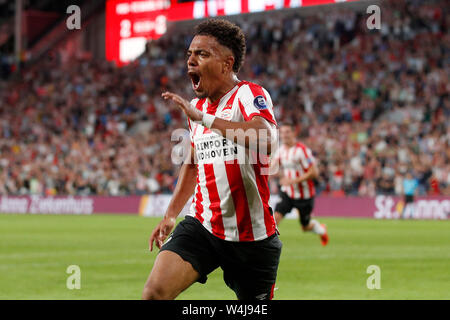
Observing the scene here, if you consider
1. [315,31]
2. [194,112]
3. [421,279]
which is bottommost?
[421,279]

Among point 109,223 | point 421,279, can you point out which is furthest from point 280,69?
point 421,279

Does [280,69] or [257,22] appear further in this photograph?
[257,22]

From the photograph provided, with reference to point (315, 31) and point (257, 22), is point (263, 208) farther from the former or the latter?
point (257, 22)

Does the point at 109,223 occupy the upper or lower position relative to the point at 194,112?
lower

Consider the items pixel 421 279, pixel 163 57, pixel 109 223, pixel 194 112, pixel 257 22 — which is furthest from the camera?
pixel 163 57

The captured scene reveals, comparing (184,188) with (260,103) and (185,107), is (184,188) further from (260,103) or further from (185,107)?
(185,107)

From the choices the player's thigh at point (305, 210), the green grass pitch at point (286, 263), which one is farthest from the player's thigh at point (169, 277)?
the player's thigh at point (305, 210)

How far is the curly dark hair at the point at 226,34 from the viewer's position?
5629 mm

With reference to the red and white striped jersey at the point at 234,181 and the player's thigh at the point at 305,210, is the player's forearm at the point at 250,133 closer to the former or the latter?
the red and white striped jersey at the point at 234,181

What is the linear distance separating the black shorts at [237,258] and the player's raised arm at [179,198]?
19cm

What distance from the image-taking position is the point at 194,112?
196 inches

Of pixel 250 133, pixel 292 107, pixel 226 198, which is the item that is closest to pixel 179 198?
pixel 226 198

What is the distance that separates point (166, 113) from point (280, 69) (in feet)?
18.7

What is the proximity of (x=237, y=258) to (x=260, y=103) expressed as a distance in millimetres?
1131
